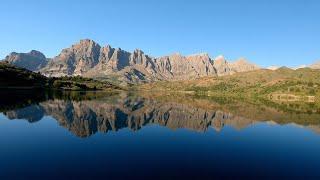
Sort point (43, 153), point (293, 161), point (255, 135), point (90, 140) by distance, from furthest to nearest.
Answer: point (255, 135) → point (90, 140) → point (293, 161) → point (43, 153)

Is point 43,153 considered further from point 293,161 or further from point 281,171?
point 293,161

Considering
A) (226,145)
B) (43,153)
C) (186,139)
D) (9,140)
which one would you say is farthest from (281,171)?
(9,140)

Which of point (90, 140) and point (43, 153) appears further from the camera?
point (90, 140)

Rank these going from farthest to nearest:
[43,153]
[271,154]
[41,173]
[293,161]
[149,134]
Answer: [149,134], [271,154], [293,161], [43,153], [41,173]

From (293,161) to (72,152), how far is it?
38419mm

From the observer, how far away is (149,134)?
8219 centimetres

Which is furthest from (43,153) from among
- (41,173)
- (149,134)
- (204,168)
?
(149,134)

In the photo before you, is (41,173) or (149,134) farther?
(149,134)

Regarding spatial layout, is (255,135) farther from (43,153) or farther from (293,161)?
(43,153)

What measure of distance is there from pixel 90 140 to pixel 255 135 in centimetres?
4652

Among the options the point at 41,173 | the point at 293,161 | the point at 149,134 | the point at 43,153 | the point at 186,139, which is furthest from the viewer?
the point at 149,134

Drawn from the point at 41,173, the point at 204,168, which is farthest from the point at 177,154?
the point at 41,173

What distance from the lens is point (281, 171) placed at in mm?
48781

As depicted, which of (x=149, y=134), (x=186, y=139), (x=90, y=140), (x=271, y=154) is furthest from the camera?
(x=149, y=134)
